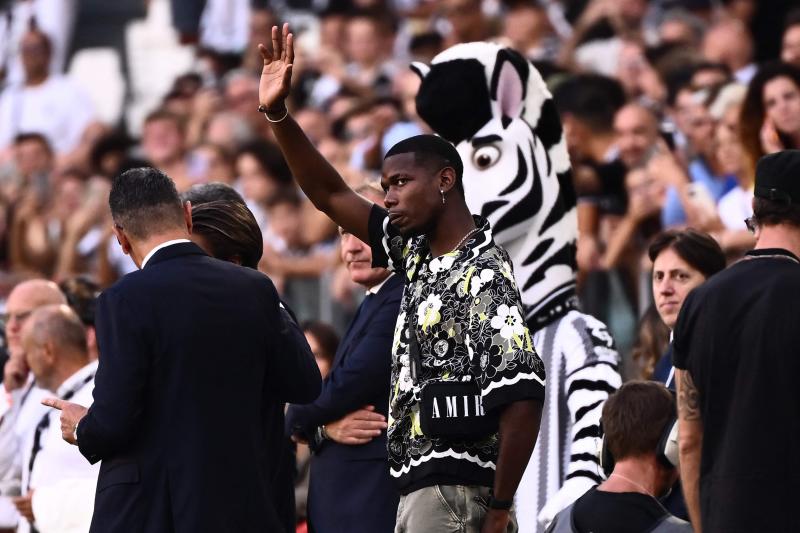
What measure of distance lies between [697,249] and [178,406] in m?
2.48

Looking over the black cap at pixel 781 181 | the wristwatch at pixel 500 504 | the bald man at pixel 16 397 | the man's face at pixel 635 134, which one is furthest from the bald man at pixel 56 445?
the man's face at pixel 635 134

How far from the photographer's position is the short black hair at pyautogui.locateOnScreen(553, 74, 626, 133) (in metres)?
10.3

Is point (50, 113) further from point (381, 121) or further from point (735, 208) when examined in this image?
point (735, 208)

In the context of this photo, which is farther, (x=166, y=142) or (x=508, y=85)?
(x=166, y=142)

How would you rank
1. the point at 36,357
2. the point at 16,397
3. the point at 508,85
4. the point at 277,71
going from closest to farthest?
the point at 277,71, the point at 508,85, the point at 36,357, the point at 16,397

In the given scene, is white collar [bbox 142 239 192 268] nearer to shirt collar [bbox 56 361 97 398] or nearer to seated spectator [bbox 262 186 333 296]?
shirt collar [bbox 56 361 97 398]

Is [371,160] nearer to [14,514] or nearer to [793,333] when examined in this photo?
[14,514]

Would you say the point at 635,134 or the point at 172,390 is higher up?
the point at 635,134

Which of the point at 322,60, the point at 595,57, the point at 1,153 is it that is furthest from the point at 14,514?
the point at 1,153

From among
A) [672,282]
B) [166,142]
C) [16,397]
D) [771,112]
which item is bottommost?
[16,397]

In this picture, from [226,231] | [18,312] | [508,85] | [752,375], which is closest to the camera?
[752,375]

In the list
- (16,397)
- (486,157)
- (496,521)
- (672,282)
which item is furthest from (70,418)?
(16,397)

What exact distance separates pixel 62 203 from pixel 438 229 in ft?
29.4

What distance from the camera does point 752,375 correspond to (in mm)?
4578
